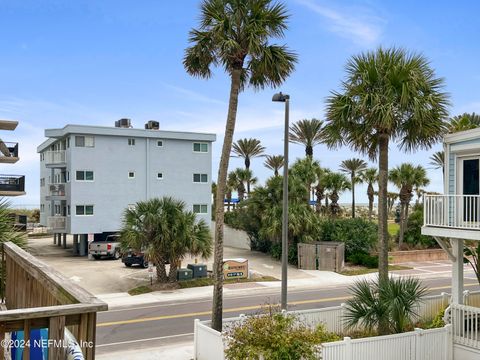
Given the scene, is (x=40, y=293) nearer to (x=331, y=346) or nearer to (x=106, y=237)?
(x=331, y=346)

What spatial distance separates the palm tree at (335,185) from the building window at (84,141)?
21.5 meters

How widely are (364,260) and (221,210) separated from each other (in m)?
24.0

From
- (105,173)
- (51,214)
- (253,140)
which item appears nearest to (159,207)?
(105,173)

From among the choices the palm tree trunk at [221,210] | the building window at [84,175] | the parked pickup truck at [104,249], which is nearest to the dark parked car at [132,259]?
the parked pickup truck at [104,249]

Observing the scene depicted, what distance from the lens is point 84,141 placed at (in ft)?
131

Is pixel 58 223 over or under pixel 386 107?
under

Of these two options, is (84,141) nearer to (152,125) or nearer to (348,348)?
(152,125)

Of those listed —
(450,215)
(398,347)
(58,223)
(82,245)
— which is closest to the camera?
A: (398,347)

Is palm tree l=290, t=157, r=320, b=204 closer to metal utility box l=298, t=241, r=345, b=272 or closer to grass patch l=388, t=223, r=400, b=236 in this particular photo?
metal utility box l=298, t=241, r=345, b=272

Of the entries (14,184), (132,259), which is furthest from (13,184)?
(132,259)

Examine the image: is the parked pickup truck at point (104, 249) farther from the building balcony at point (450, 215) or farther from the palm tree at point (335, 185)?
the building balcony at point (450, 215)

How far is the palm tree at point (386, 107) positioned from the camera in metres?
17.1

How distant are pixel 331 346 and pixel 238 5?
10.2 m

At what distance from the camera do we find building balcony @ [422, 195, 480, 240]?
586 inches
